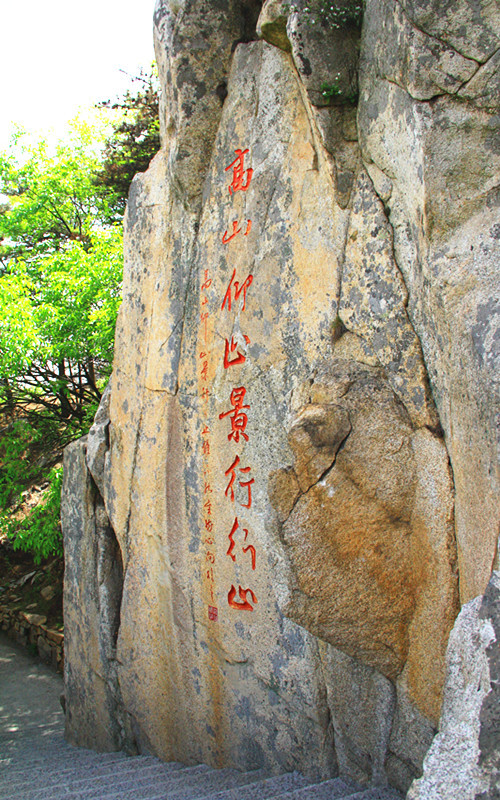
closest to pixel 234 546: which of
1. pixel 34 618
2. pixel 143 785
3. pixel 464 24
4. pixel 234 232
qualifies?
pixel 143 785

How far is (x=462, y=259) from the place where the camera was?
2213mm

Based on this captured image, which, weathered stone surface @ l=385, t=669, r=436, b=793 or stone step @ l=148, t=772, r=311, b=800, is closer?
weathered stone surface @ l=385, t=669, r=436, b=793

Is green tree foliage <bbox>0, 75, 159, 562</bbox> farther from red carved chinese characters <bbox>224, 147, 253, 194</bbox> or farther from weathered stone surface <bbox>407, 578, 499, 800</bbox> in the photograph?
weathered stone surface <bbox>407, 578, 499, 800</bbox>

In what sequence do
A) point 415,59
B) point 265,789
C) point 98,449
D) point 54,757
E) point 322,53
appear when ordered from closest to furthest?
point 415,59, point 322,53, point 265,789, point 54,757, point 98,449

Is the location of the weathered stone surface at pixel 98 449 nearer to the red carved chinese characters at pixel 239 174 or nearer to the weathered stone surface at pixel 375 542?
the red carved chinese characters at pixel 239 174

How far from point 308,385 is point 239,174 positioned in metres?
1.46

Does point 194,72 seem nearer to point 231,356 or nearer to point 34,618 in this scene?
point 231,356

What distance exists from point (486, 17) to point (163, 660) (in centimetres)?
400

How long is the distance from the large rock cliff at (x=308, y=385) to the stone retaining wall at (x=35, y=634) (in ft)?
11.4

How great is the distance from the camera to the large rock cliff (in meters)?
2.27

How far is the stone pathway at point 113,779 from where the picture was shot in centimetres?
299

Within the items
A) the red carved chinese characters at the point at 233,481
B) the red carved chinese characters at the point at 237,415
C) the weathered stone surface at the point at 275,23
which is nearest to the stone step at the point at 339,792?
the red carved chinese characters at the point at 233,481

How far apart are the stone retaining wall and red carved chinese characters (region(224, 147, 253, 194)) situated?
21.1ft

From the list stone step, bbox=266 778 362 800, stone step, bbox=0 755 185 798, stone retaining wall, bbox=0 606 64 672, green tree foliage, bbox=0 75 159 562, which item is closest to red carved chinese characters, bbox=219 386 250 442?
stone step, bbox=266 778 362 800
